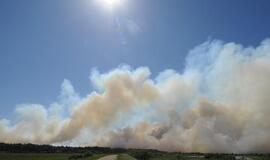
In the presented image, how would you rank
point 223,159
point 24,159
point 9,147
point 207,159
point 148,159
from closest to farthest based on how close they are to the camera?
1. point 148,159
2. point 223,159
3. point 207,159
4. point 24,159
5. point 9,147

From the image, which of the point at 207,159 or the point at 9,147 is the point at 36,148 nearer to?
the point at 9,147

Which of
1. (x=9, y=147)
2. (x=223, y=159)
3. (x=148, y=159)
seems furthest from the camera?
(x=9, y=147)

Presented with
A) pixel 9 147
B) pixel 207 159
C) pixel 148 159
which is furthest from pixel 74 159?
pixel 9 147

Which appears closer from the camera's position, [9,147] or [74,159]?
[74,159]

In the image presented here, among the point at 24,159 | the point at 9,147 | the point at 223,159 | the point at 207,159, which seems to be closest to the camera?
the point at 223,159

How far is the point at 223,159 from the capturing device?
84875 mm

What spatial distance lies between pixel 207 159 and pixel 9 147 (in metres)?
121

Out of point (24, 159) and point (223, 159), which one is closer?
point (223, 159)

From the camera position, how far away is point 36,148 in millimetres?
185625

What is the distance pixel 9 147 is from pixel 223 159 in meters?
127

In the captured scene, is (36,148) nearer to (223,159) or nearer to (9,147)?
(9,147)

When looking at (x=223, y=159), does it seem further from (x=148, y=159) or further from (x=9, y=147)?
(x=9, y=147)

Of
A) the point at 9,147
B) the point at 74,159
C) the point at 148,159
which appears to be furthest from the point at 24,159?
the point at 9,147

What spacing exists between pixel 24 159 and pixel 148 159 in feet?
164
